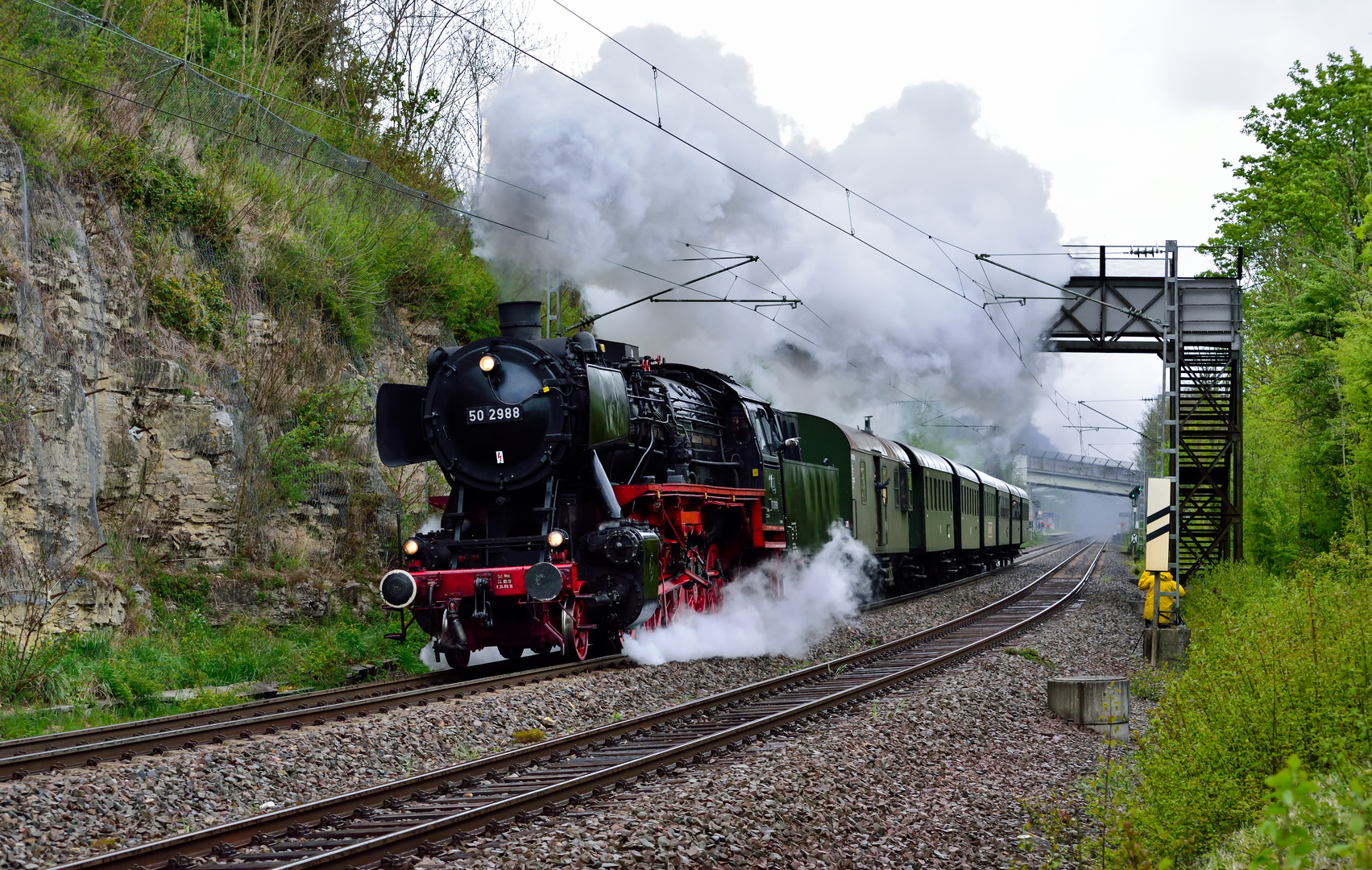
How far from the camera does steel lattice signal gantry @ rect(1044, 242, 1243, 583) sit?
1797 cm

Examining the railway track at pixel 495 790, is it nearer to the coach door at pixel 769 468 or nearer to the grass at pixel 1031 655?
the grass at pixel 1031 655

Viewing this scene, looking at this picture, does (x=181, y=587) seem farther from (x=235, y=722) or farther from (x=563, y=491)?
(x=235, y=722)

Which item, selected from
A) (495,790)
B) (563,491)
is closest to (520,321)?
(563,491)

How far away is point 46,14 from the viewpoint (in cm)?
1323

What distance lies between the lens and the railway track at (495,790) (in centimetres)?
504

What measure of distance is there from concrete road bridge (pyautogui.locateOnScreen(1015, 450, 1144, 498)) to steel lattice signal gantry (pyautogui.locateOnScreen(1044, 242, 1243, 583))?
167ft

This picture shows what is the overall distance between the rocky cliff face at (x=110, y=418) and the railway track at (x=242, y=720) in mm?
3185

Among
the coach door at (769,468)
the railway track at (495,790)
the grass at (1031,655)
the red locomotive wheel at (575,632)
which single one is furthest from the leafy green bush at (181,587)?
the grass at (1031,655)

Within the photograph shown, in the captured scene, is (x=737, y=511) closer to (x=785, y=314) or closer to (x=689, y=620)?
(x=689, y=620)

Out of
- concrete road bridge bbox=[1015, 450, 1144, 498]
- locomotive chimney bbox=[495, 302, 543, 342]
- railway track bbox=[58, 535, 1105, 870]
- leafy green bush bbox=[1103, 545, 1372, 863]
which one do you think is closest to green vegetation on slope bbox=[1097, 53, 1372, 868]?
leafy green bush bbox=[1103, 545, 1372, 863]

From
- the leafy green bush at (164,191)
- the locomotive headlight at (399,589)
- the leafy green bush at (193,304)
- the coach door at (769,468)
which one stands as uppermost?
the leafy green bush at (164,191)

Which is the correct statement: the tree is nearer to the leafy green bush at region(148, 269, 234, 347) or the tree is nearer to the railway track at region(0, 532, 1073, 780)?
the railway track at region(0, 532, 1073, 780)

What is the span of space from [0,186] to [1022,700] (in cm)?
1113

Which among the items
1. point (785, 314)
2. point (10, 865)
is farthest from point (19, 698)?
point (785, 314)
